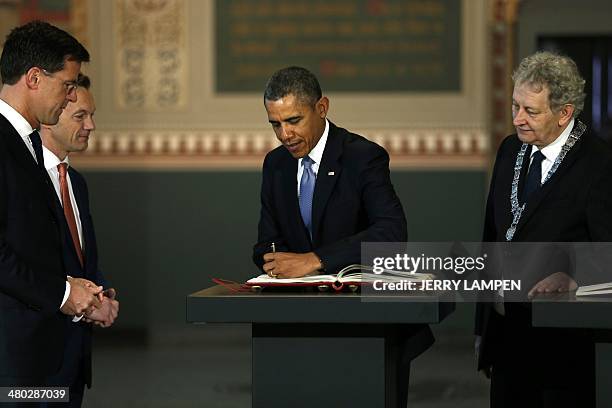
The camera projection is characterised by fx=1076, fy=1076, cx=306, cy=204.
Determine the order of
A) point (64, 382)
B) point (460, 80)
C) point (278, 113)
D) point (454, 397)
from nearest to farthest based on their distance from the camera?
point (64, 382) → point (278, 113) → point (454, 397) → point (460, 80)

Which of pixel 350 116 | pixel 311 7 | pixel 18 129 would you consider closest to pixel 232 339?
pixel 350 116

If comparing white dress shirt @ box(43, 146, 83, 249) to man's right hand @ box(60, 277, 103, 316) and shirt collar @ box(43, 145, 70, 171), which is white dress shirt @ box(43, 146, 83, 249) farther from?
man's right hand @ box(60, 277, 103, 316)

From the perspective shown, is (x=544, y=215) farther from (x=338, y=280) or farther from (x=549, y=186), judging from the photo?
(x=338, y=280)

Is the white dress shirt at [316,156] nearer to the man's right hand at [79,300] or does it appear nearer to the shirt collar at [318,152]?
the shirt collar at [318,152]

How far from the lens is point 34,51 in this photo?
9.76 feet

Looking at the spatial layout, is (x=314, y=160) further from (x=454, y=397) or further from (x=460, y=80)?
(x=460, y=80)

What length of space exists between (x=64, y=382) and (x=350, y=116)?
16.1ft

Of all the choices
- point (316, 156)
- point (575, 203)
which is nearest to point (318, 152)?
point (316, 156)

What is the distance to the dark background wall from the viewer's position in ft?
26.3

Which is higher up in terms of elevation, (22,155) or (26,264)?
(22,155)

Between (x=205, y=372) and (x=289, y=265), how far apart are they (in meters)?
3.77

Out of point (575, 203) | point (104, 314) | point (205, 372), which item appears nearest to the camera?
point (575, 203)

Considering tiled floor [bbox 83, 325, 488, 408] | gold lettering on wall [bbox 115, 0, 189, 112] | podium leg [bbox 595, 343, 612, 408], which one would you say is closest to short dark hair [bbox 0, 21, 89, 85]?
podium leg [bbox 595, 343, 612, 408]

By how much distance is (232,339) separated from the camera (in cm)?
797
